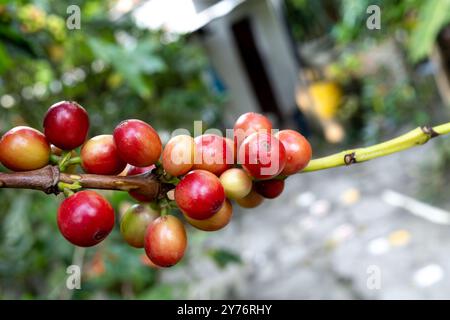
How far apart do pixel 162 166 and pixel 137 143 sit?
48mm

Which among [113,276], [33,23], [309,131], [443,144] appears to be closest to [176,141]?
[113,276]

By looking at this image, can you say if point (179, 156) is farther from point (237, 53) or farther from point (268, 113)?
point (268, 113)

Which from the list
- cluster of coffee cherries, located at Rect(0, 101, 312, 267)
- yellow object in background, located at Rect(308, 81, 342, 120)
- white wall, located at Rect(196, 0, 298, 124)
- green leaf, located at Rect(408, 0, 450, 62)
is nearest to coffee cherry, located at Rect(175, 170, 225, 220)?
cluster of coffee cherries, located at Rect(0, 101, 312, 267)

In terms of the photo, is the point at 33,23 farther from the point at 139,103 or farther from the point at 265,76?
the point at 265,76

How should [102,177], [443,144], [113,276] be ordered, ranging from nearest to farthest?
[102,177], [113,276], [443,144]

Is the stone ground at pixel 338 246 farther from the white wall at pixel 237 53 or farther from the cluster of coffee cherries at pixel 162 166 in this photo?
the white wall at pixel 237 53

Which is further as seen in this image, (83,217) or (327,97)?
(327,97)

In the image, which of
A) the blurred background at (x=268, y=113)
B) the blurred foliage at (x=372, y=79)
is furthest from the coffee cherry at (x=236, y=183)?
the blurred foliage at (x=372, y=79)

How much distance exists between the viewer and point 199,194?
52 cm

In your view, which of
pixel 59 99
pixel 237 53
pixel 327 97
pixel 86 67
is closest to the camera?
pixel 59 99

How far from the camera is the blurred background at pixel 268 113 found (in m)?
2.01

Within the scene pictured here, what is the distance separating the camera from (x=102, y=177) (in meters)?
0.52

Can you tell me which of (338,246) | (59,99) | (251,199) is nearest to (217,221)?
(251,199)
